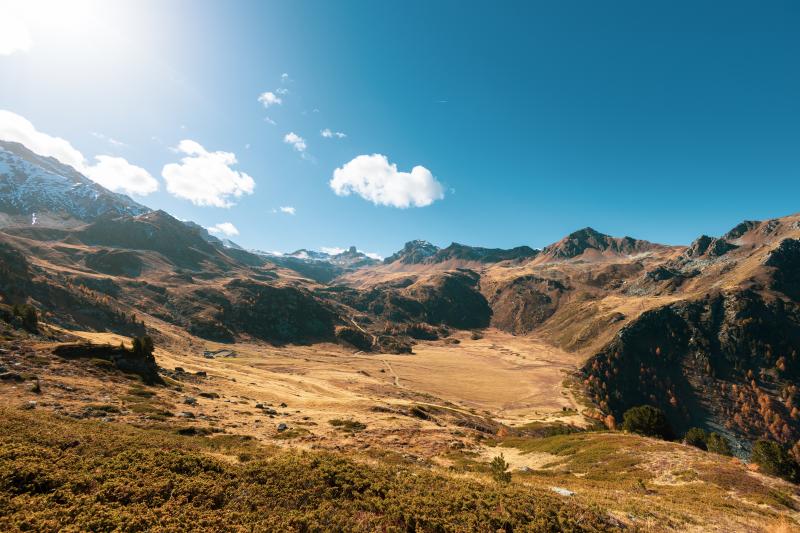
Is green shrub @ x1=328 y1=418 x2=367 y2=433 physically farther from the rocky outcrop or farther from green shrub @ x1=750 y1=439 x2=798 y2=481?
green shrub @ x1=750 y1=439 x2=798 y2=481

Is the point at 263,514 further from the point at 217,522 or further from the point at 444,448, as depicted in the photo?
the point at 444,448

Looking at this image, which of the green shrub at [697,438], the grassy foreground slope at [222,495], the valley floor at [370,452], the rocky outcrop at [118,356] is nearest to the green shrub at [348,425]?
the valley floor at [370,452]

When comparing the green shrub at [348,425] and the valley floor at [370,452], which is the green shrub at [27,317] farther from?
the green shrub at [348,425]

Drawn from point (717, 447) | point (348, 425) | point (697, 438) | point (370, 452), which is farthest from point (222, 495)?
point (697, 438)

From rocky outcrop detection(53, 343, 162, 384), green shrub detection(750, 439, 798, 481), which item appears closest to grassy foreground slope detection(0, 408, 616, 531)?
rocky outcrop detection(53, 343, 162, 384)

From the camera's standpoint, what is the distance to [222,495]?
17.0 meters

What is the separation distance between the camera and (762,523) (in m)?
22.5

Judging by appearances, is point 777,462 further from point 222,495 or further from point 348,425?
point 222,495

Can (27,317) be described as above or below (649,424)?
above

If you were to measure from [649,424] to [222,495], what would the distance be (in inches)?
3297

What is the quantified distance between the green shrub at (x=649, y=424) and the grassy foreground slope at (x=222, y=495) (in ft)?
217

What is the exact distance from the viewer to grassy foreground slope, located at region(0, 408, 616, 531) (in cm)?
1448

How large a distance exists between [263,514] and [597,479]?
34.3 metres

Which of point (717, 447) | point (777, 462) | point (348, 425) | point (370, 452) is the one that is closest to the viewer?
point (370, 452)
